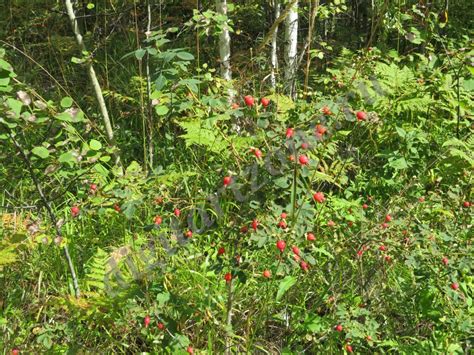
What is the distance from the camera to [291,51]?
385 centimetres

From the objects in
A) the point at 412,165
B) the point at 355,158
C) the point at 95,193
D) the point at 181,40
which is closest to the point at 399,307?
the point at 412,165

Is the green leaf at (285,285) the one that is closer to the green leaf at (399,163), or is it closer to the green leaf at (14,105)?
the green leaf at (399,163)

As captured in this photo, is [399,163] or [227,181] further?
[399,163]

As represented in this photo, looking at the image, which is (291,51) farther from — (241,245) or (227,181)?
(227,181)

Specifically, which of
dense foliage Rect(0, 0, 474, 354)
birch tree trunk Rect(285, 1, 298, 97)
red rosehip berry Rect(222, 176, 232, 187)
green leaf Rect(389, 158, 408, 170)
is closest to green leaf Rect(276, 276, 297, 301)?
dense foliage Rect(0, 0, 474, 354)

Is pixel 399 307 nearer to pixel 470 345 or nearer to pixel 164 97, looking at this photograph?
pixel 470 345

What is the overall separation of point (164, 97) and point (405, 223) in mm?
1467

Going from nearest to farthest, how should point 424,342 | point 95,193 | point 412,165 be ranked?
point 424,342 < point 95,193 < point 412,165

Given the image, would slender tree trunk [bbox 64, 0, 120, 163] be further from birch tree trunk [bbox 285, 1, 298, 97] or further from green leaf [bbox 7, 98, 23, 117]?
birch tree trunk [bbox 285, 1, 298, 97]

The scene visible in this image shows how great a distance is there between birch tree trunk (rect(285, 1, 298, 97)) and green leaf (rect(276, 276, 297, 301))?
Result: 1.75m

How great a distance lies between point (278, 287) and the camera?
220 centimetres

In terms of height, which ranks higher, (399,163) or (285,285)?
(399,163)

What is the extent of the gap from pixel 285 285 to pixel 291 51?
2.21m

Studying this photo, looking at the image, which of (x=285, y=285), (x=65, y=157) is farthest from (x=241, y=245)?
(x=65, y=157)
